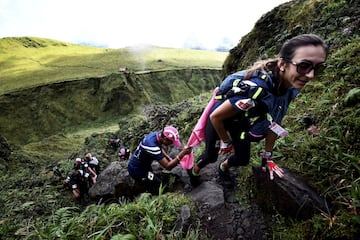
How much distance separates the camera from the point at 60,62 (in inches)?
4011

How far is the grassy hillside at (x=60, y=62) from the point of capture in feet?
244

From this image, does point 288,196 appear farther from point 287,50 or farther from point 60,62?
point 60,62

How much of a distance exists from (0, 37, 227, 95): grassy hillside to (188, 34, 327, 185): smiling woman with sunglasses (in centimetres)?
6972

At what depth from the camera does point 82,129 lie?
53.3m

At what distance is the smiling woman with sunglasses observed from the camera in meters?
3.07

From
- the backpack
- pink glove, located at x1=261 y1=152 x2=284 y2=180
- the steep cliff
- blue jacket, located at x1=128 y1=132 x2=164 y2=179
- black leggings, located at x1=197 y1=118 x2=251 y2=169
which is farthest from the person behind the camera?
the steep cliff

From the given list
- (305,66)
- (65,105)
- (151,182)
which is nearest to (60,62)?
(65,105)

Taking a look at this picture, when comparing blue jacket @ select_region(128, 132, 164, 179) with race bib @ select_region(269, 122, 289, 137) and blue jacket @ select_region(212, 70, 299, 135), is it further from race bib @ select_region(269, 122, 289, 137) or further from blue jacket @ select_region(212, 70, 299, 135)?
race bib @ select_region(269, 122, 289, 137)

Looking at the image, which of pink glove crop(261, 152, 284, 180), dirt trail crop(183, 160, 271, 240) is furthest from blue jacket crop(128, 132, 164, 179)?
pink glove crop(261, 152, 284, 180)

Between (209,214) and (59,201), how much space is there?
26.7 feet

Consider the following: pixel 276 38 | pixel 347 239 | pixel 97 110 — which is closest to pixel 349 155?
pixel 347 239

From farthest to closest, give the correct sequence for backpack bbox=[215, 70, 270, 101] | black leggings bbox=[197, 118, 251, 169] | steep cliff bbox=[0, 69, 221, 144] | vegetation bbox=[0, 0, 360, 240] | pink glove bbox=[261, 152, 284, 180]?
steep cliff bbox=[0, 69, 221, 144], black leggings bbox=[197, 118, 251, 169], pink glove bbox=[261, 152, 284, 180], vegetation bbox=[0, 0, 360, 240], backpack bbox=[215, 70, 270, 101]

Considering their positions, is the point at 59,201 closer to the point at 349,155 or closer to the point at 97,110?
the point at 349,155

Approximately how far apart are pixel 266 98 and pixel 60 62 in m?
110
